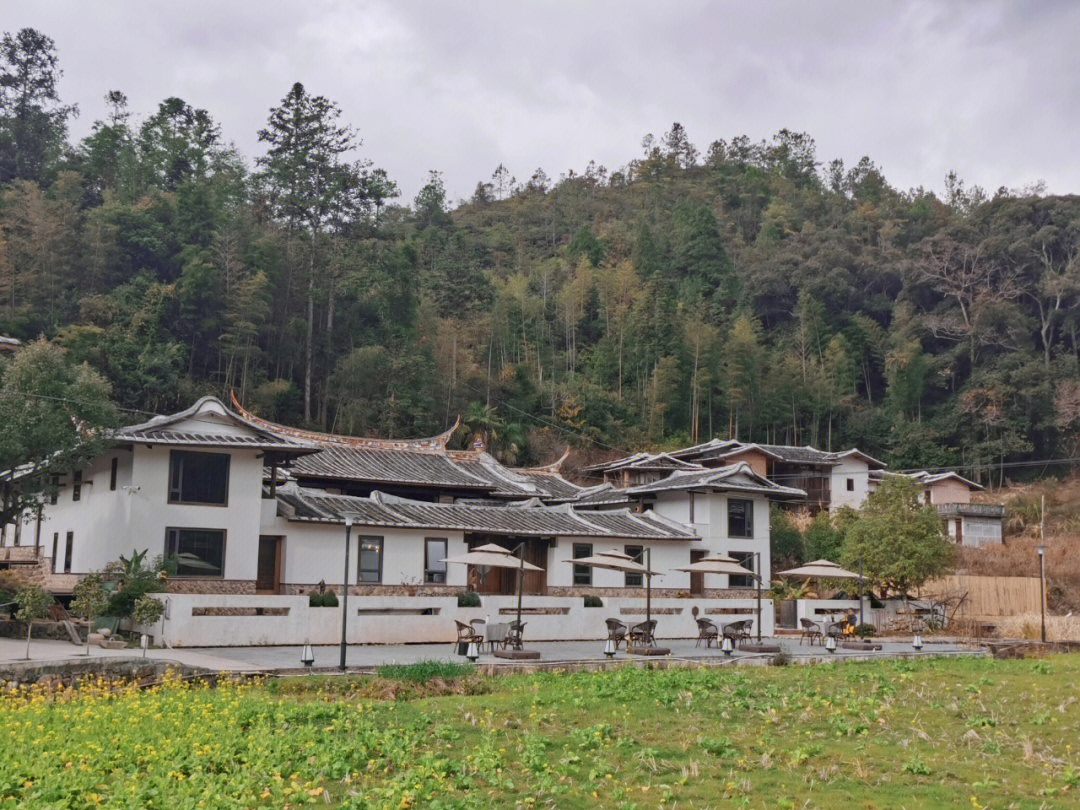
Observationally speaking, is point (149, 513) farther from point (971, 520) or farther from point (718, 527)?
point (971, 520)

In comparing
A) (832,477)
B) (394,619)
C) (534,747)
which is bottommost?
(534,747)

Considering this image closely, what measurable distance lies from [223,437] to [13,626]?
6.37 metres

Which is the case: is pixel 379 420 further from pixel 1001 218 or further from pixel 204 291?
pixel 1001 218

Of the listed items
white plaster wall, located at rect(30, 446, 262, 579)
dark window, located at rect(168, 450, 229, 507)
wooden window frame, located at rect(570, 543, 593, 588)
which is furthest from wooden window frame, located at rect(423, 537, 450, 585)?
dark window, located at rect(168, 450, 229, 507)

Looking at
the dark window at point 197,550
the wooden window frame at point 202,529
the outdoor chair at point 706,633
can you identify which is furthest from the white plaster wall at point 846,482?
the dark window at point 197,550

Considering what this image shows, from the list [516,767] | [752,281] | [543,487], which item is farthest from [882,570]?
[752,281]

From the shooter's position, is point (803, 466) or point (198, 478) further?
point (803, 466)

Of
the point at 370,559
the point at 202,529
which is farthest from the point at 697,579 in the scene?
the point at 202,529

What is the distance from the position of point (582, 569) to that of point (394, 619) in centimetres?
992

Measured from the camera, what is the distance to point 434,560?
1192 inches

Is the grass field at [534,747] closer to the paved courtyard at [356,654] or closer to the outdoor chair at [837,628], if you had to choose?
the paved courtyard at [356,654]

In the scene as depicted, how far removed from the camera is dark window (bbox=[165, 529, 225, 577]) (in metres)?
26.3

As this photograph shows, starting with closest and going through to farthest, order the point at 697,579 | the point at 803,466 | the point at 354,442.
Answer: the point at 354,442
the point at 697,579
the point at 803,466

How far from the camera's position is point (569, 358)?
219 feet
